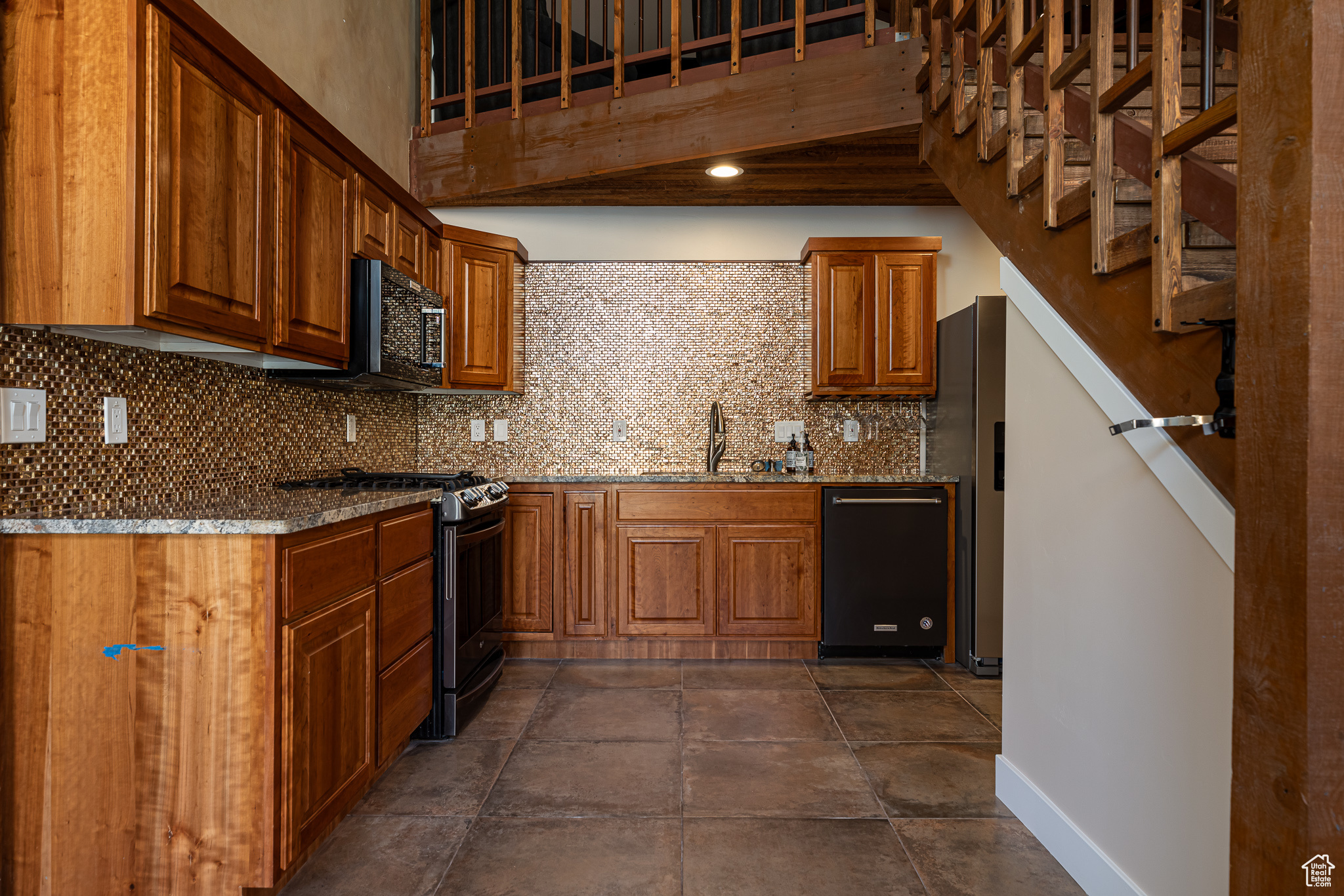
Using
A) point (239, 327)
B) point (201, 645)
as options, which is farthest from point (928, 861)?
point (239, 327)

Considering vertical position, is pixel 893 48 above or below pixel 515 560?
above

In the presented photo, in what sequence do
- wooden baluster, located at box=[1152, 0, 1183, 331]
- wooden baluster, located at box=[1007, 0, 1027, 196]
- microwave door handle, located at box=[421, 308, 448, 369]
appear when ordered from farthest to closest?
microwave door handle, located at box=[421, 308, 448, 369] → wooden baluster, located at box=[1007, 0, 1027, 196] → wooden baluster, located at box=[1152, 0, 1183, 331]

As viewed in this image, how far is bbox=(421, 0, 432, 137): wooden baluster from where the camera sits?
3807mm

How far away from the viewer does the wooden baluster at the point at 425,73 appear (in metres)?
3.81

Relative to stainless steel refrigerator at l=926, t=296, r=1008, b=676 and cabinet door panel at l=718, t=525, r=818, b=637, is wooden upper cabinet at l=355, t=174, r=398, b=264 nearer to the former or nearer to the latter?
cabinet door panel at l=718, t=525, r=818, b=637

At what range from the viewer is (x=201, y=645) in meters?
1.56

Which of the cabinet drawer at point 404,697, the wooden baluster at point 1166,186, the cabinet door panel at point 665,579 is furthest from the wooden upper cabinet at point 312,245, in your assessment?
the wooden baluster at point 1166,186

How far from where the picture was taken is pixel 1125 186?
1848 mm

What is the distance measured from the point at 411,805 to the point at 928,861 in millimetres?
1402

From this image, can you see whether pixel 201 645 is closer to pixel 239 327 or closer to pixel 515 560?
pixel 239 327

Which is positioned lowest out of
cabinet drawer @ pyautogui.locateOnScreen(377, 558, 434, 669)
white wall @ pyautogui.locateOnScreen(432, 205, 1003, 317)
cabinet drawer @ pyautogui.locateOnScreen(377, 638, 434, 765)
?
cabinet drawer @ pyautogui.locateOnScreen(377, 638, 434, 765)

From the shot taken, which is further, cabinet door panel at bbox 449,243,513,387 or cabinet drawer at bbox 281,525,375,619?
cabinet door panel at bbox 449,243,513,387

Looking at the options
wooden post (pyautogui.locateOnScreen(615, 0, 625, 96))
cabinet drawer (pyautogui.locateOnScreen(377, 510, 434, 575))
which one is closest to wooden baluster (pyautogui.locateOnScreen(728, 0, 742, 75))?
wooden post (pyautogui.locateOnScreen(615, 0, 625, 96))

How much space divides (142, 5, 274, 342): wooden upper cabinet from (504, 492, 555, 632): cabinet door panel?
5.66 feet
